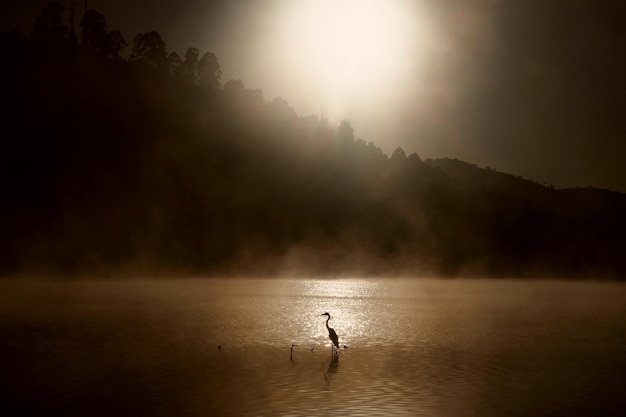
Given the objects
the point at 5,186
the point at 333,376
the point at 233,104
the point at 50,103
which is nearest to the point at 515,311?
the point at 333,376

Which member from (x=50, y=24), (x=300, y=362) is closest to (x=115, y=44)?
(x=50, y=24)

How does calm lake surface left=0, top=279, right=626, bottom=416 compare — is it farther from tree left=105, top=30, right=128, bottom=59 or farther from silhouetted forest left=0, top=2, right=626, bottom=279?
tree left=105, top=30, right=128, bottom=59

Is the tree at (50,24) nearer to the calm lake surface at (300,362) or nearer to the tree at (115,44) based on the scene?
the tree at (115,44)

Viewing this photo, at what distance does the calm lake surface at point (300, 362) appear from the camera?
90.6 ft

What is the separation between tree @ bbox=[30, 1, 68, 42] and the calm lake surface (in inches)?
5250

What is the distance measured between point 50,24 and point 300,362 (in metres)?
174

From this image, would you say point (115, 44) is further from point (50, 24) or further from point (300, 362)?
point (300, 362)

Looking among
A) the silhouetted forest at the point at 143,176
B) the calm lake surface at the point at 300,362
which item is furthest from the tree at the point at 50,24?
the calm lake surface at the point at 300,362

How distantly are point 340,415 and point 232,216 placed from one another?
146 m

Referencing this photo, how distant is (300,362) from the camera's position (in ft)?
124

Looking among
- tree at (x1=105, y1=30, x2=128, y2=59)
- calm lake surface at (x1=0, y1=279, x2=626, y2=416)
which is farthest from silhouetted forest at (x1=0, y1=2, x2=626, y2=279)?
calm lake surface at (x1=0, y1=279, x2=626, y2=416)

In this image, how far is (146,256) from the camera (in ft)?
513

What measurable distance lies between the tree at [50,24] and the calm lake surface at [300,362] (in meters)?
133

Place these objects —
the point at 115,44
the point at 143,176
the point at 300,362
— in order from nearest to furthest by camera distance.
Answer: the point at 300,362 → the point at 143,176 → the point at 115,44
